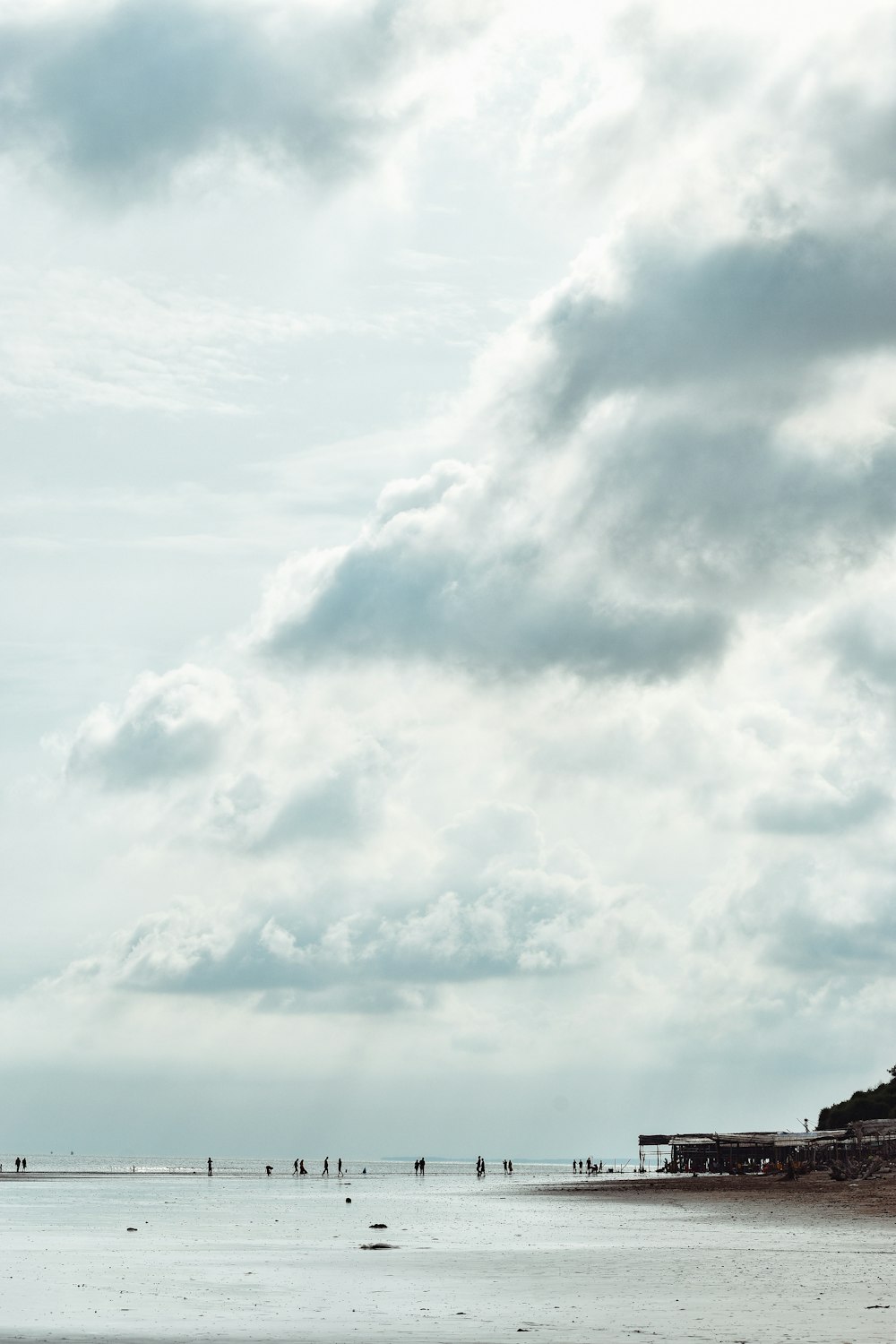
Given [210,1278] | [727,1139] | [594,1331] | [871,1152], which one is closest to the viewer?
[594,1331]

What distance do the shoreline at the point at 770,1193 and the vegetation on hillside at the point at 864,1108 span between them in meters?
24.2

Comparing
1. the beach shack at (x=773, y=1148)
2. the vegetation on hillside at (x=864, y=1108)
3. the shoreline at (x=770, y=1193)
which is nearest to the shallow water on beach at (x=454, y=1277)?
the shoreline at (x=770, y=1193)

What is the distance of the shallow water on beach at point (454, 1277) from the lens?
85.9 feet

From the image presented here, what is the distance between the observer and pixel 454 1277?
37688 mm

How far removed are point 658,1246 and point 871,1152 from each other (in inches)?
2202

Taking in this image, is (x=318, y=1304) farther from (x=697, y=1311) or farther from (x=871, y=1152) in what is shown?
(x=871, y=1152)

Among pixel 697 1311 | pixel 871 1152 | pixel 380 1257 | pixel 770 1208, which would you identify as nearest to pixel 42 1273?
→ pixel 380 1257

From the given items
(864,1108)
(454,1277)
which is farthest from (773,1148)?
(454,1277)

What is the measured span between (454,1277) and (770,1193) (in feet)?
183

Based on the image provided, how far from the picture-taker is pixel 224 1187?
135500mm

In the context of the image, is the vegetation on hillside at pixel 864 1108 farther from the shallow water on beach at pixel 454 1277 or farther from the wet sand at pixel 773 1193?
the shallow water on beach at pixel 454 1277

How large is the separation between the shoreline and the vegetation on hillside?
2419cm

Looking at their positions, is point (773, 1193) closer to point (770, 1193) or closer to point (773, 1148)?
point (770, 1193)

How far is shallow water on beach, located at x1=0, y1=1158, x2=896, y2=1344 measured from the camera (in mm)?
26172
